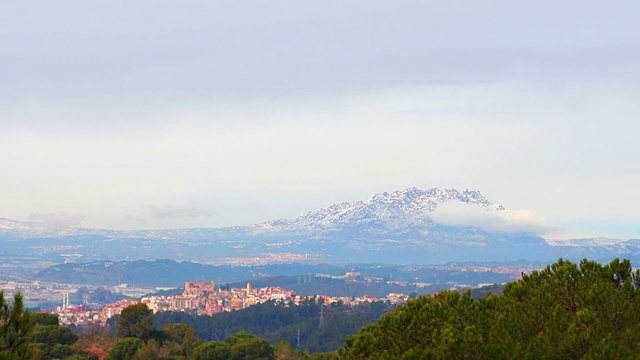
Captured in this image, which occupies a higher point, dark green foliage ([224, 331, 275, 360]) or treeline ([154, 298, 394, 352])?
dark green foliage ([224, 331, 275, 360])

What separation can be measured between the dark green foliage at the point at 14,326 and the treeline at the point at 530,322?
6372 millimetres

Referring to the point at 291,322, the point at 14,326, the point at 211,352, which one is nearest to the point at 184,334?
the point at 211,352

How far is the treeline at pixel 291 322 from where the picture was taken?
105625 millimetres

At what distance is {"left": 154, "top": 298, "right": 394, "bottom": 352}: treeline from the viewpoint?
106 meters

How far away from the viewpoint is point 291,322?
128 metres

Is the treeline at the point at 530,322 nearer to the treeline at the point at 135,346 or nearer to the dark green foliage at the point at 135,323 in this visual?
the treeline at the point at 135,346

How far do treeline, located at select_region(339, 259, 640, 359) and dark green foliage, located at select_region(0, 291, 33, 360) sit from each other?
637 centimetres

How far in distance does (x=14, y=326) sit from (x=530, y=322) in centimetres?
900

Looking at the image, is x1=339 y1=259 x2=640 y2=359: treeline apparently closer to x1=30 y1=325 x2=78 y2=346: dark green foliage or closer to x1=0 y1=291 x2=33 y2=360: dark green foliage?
x1=0 y1=291 x2=33 y2=360: dark green foliage

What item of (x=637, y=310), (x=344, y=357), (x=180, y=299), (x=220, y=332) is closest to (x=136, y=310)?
(x=344, y=357)

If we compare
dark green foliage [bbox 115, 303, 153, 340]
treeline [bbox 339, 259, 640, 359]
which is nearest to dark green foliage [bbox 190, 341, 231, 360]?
dark green foliage [bbox 115, 303, 153, 340]

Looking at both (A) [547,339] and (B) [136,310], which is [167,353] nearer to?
(B) [136,310]

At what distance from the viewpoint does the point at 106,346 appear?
40.7 m

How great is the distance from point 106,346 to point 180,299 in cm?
15041
